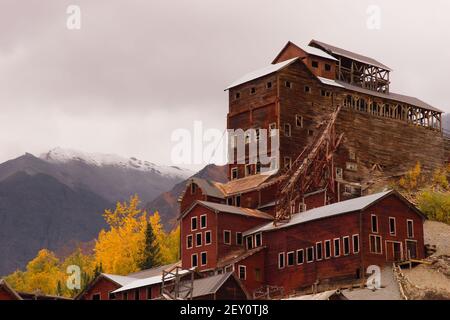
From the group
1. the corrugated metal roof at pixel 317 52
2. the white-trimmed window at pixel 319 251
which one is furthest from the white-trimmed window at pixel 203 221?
the corrugated metal roof at pixel 317 52

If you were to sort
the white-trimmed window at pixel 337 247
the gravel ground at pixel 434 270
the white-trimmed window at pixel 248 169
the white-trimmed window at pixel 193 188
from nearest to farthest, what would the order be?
1. the gravel ground at pixel 434 270
2. the white-trimmed window at pixel 337 247
3. the white-trimmed window at pixel 193 188
4. the white-trimmed window at pixel 248 169

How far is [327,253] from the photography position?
255ft

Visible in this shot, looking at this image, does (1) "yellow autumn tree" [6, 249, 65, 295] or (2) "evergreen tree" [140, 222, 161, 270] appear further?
(1) "yellow autumn tree" [6, 249, 65, 295]

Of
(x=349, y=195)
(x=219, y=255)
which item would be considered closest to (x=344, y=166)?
(x=349, y=195)

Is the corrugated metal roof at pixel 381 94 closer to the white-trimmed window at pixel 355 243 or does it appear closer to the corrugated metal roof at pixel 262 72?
the corrugated metal roof at pixel 262 72

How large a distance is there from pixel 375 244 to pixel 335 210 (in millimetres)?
4604

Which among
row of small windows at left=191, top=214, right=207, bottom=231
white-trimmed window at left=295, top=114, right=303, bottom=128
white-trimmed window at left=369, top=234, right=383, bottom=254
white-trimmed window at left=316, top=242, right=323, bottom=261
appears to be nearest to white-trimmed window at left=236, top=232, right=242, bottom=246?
row of small windows at left=191, top=214, right=207, bottom=231

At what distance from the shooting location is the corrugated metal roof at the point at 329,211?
77.9m

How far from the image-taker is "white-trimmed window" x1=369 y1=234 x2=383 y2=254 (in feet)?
250

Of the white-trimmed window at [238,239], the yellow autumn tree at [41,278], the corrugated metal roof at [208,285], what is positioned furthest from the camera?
the yellow autumn tree at [41,278]

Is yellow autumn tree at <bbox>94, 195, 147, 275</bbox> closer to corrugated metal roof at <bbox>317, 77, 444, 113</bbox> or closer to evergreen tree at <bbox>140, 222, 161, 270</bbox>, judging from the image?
evergreen tree at <bbox>140, 222, 161, 270</bbox>

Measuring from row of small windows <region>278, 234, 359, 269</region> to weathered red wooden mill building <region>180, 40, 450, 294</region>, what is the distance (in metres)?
0.08

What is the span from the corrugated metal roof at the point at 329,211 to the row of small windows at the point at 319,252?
2128 millimetres
